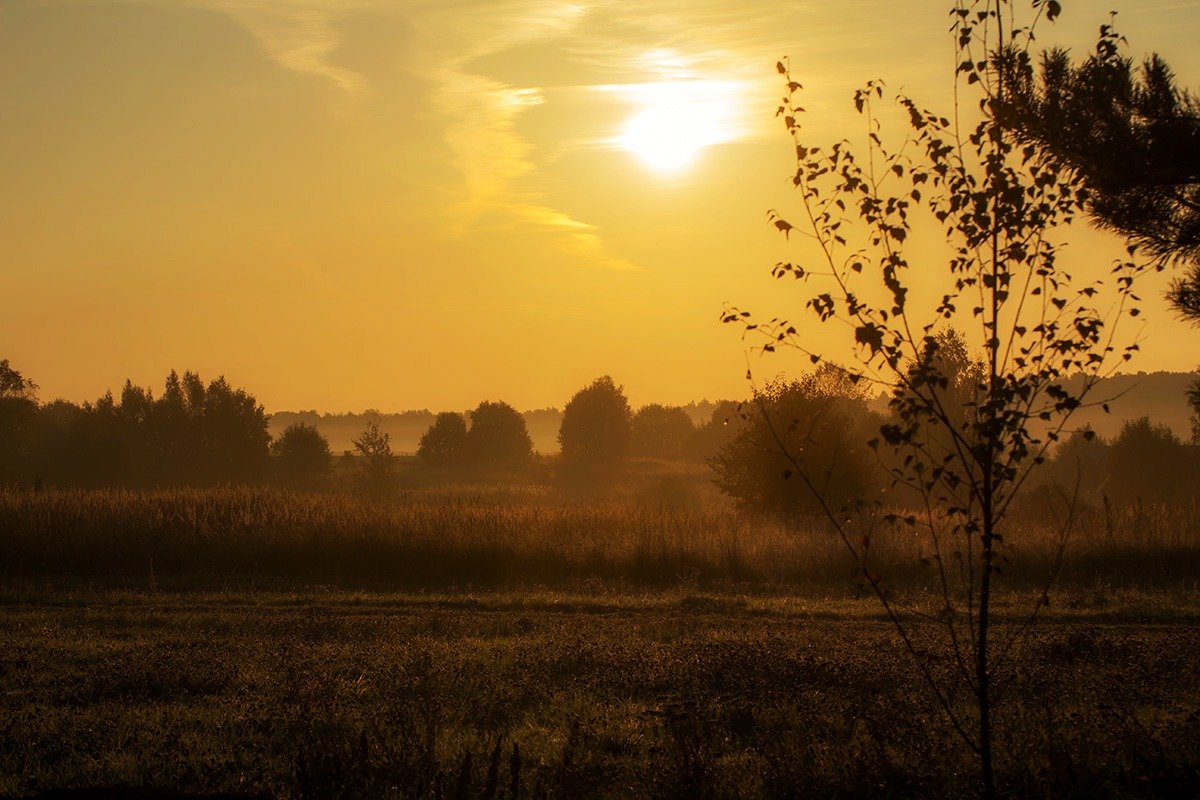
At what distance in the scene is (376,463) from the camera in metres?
90.1

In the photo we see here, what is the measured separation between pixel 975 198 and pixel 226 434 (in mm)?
102011

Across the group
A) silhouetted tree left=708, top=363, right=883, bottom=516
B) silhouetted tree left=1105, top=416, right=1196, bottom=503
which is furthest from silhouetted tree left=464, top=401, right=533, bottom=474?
silhouetted tree left=708, top=363, right=883, bottom=516

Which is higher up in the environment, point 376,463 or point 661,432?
point 661,432

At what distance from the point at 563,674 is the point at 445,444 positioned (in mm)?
109146

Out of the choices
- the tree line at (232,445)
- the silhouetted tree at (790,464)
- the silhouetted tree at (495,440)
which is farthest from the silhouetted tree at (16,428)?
the silhouetted tree at (790,464)

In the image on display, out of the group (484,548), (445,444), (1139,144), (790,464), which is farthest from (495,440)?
(1139,144)

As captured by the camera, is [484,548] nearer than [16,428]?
Yes

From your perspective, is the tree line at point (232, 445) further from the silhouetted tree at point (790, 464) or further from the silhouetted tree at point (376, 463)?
the silhouetted tree at point (790, 464)

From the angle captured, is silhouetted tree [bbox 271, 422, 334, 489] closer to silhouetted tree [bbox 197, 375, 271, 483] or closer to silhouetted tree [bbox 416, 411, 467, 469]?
silhouetted tree [bbox 197, 375, 271, 483]

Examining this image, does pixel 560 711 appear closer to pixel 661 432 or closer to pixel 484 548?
pixel 484 548

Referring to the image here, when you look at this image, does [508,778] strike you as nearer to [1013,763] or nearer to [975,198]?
[1013,763]

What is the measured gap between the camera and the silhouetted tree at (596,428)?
390 feet

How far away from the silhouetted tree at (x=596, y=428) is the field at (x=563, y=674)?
8841cm

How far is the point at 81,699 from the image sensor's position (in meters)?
11.3
